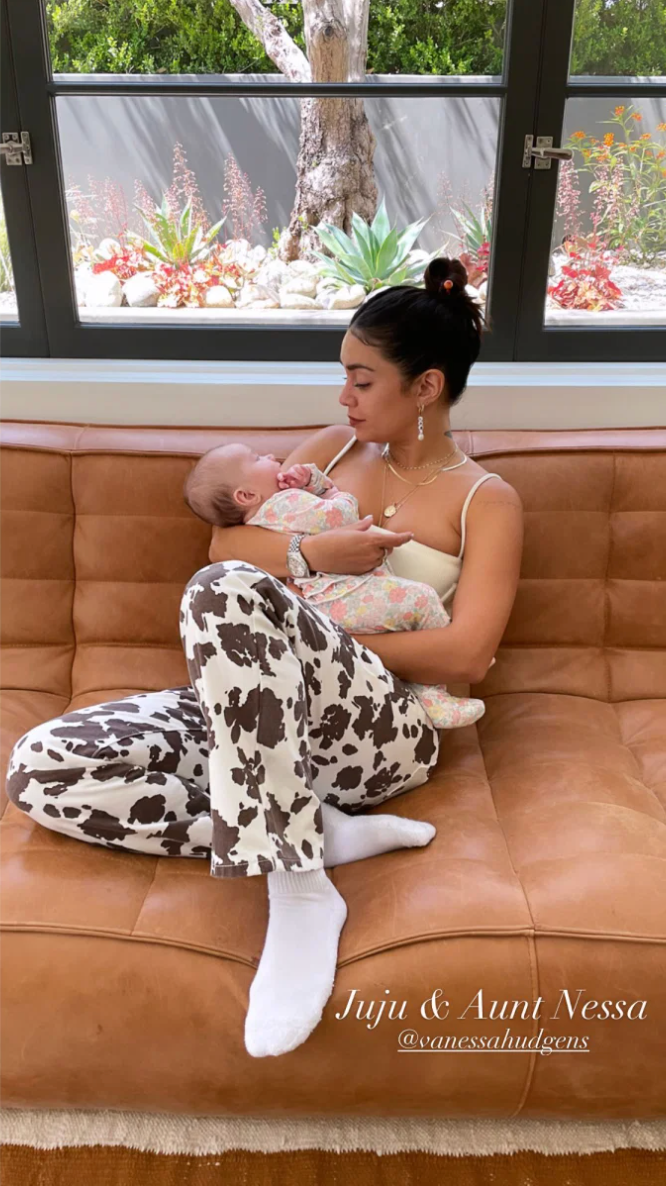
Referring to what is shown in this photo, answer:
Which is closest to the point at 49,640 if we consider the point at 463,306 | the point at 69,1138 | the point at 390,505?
the point at 390,505

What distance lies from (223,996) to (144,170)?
1.88 m

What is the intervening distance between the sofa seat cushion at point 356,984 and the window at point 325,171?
138 cm

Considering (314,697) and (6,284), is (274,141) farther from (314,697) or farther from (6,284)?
(314,697)

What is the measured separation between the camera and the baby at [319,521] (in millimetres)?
1581

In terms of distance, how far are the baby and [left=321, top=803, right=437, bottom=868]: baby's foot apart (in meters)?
0.22

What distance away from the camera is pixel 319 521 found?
1.65 m

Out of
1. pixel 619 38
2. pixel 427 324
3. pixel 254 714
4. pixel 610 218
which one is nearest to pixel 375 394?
pixel 427 324

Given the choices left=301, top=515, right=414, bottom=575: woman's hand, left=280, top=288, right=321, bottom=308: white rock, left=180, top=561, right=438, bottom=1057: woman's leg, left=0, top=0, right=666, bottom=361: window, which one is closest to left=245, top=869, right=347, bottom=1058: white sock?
left=180, top=561, right=438, bottom=1057: woman's leg

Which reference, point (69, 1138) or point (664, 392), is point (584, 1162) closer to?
point (69, 1138)

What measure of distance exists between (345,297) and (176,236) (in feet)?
1.48

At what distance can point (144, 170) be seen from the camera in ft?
7.25

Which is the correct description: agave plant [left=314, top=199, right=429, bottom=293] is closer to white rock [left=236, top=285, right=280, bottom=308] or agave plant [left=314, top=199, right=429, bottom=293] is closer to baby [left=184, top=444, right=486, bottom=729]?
white rock [left=236, top=285, right=280, bottom=308]

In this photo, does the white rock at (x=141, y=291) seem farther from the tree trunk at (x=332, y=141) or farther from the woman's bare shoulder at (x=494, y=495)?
the woman's bare shoulder at (x=494, y=495)

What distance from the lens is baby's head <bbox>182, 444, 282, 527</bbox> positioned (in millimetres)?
1689
